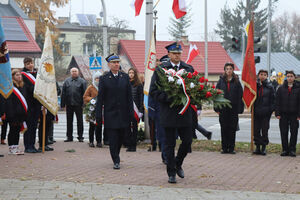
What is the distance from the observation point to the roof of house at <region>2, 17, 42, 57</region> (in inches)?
1604

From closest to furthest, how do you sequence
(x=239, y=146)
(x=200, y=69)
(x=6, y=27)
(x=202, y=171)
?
1. (x=202, y=171)
2. (x=239, y=146)
3. (x=6, y=27)
4. (x=200, y=69)

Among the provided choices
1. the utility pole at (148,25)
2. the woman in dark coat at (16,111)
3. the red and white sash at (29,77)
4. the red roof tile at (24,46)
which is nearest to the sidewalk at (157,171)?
the woman in dark coat at (16,111)

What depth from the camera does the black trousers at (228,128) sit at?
1175cm

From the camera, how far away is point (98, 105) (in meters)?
9.31

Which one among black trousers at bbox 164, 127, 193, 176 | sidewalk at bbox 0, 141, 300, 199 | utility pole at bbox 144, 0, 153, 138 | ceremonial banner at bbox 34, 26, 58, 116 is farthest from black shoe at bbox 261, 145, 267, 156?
ceremonial banner at bbox 34, 26, 58, 116

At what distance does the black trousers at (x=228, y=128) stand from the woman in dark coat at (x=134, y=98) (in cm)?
199

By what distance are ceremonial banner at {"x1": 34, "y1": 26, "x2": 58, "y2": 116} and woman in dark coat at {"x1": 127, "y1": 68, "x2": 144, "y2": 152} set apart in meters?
1.79

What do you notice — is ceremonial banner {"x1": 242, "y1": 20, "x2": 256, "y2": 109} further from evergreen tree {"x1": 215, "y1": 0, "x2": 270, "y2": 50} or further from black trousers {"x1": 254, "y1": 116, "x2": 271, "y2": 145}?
evergreen tree {"x1": 215, "y1": 0, "x2": 270, "y2": 50}

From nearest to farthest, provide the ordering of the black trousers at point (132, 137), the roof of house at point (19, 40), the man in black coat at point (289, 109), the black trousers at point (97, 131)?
the man in black coat at point (289, 109) → the black trousers at point (132, 137) → the black trousers at point (97, 131) → the roof of house at point (19, 40)

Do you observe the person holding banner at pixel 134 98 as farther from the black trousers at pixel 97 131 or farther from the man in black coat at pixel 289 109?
the man in black coat at pixel 289 109

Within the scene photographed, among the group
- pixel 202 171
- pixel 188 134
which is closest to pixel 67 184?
pixel 188 134

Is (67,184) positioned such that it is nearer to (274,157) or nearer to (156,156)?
(156,156)

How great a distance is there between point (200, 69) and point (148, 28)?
133ft

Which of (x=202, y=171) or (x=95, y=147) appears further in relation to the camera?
(x=95, y=147)
